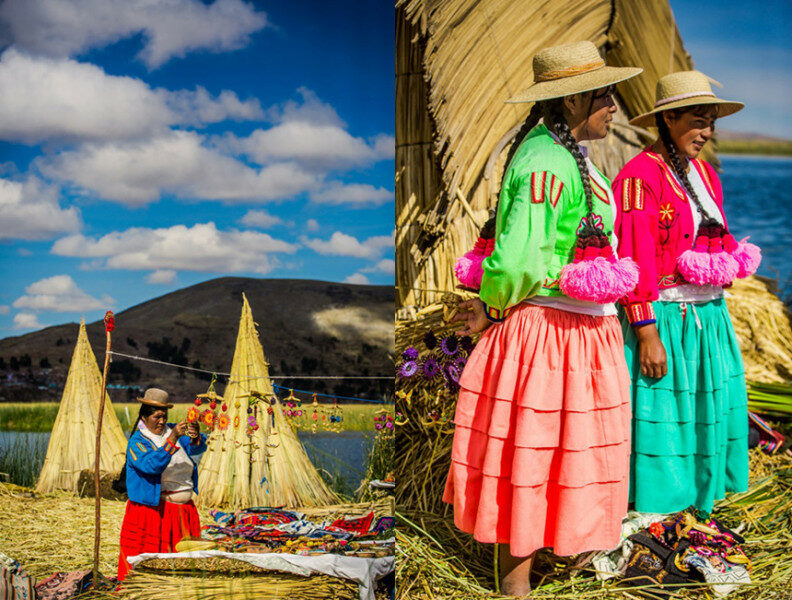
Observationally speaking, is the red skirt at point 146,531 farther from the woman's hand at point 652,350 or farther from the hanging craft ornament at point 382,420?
the woman's hand at point 652,350

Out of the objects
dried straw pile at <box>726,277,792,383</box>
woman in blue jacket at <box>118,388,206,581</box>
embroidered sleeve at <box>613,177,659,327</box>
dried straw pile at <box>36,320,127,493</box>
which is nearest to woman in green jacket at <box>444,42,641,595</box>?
embroidered sleeve at <box>613,177,659,327</box>

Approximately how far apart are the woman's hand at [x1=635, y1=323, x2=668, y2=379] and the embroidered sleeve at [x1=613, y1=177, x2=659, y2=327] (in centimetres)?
4

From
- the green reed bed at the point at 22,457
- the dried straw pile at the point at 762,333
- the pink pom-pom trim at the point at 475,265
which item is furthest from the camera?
the dried straw pile at the point at 762,333

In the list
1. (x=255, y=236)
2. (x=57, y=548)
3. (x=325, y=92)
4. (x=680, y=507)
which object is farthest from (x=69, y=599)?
(x=680, y=507)

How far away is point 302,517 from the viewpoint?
259 cm

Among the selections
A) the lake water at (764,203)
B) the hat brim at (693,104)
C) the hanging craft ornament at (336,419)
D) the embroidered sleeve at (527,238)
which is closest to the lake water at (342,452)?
the hanging craft ornament at (336,419)

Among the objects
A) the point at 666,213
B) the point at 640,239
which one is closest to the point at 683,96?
the point at 666,213

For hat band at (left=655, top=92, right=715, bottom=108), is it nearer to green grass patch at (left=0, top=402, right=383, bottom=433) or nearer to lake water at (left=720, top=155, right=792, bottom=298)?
green grass patch at (left=0, top=402, right=383, bottom=433)

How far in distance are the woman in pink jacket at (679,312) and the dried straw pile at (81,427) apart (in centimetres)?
187

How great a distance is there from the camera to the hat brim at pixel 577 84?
2332mm

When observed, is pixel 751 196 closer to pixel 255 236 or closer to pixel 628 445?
pixel 628 445

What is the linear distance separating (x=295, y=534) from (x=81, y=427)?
800mm

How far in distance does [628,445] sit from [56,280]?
6.58ft

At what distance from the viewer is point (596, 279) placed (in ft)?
7.38
